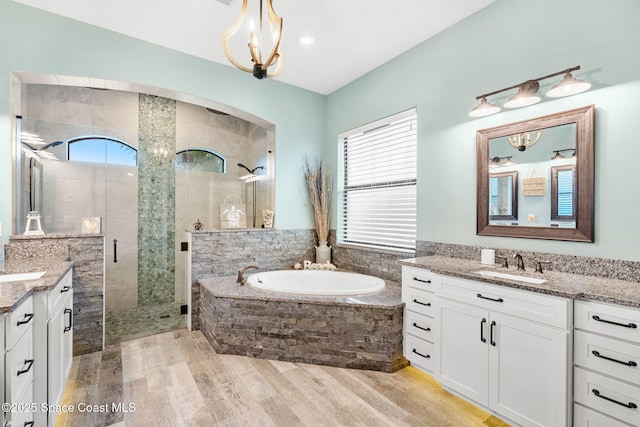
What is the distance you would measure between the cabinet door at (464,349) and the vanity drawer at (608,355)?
461mm

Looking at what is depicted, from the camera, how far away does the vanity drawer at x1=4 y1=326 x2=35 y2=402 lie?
1.25m

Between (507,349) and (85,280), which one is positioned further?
(85,280)

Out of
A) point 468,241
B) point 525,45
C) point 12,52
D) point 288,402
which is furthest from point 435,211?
point 12,52

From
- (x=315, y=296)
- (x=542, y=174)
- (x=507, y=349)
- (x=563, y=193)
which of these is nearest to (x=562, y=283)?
(x=507, y=349)

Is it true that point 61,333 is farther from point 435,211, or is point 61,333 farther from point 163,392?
point 435,211

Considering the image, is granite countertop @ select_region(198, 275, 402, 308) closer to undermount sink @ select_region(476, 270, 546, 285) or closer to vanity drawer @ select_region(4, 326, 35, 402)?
undermount sink @ select_region(476, 270, 546, 285)

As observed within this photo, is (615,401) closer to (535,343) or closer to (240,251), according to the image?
(535,343)

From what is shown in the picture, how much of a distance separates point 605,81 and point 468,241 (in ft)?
4.54

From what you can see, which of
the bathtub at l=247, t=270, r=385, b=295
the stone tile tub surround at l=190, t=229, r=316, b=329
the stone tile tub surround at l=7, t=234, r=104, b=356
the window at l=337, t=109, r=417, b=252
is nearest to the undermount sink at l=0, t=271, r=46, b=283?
the stone tile tub surround at l=7, t=234, r=104, b=356

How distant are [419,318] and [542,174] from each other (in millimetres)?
1402

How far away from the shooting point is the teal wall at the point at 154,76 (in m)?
2.45

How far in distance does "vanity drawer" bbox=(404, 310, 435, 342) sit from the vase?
5.44ft

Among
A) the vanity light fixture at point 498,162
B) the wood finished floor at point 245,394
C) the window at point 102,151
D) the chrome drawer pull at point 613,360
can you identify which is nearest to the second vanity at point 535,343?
the chrome drawer pull at point 613,360

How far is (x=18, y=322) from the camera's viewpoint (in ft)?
4.48
